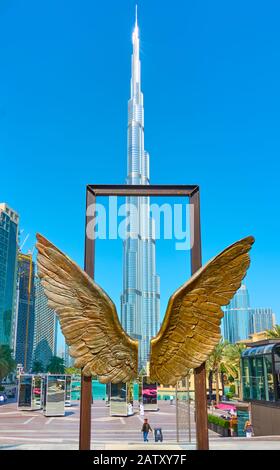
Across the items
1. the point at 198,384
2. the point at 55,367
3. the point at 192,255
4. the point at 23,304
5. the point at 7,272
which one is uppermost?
the point at 7,272

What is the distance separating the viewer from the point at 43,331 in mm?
176750

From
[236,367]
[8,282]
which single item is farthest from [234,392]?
[8,282]

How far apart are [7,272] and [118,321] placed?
350ft

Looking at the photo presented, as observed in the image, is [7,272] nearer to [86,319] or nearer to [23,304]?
[23,304]

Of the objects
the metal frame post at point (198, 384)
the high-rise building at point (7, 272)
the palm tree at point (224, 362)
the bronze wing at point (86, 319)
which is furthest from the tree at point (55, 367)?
the metal frame post at point (198, 384)

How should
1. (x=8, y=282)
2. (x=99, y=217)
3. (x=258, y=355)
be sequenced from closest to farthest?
(x=99, y=217), (x=258, y=355), (x=8, y=282)

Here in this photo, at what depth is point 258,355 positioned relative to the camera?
999 inches

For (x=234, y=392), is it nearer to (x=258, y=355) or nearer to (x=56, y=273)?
A: (x=258, y=355)

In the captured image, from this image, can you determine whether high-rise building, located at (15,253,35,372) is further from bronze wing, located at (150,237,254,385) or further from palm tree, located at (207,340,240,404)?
bronze wing, located at (150,237,254,385)

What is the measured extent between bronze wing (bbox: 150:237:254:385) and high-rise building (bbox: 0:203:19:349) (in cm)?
10447

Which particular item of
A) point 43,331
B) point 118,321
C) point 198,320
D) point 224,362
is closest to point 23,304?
point 43,331

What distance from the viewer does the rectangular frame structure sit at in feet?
31.5

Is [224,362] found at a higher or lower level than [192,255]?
lower
